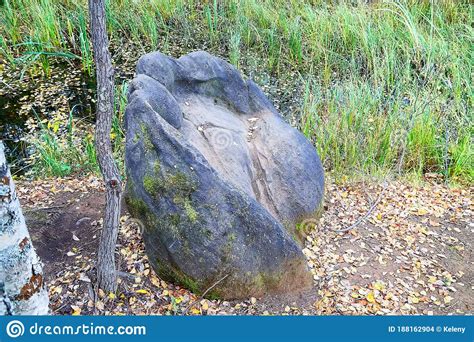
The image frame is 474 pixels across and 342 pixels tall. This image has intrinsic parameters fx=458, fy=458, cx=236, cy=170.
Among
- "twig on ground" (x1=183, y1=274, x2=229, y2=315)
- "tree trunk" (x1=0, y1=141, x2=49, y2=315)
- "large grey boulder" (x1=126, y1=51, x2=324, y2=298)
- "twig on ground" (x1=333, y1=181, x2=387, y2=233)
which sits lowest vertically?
"twig on ground" (x1=333, y1=181, x2=387, y2=233)

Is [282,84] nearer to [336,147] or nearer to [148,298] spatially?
[336,147]

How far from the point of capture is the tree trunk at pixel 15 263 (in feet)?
4.43

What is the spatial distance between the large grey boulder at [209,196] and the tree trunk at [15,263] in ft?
2.78

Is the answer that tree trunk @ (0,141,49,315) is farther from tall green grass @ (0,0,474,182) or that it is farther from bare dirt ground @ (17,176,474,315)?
tall green grass @ (0,0,474,182)

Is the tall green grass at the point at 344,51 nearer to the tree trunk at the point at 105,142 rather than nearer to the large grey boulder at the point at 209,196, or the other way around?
the large grey boulder at the point at 209,196

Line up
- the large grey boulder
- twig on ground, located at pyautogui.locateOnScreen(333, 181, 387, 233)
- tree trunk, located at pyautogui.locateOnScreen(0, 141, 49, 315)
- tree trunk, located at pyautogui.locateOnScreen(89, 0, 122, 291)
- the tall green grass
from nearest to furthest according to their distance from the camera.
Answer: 1. tree trunk, located at pyautogui.locateOnScreen(0, 141, 49, 315)
2. tree trunk, located at pyautogui.locateOnScreen(89, 0, 122, 291)
3. the large grey boulder
4. twig on ground, located at pyautogui.locateOnScreen(333, 181, 387, 233)
5. the tall green grass

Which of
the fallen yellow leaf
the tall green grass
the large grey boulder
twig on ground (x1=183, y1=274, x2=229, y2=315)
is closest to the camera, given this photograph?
the large grey boulder

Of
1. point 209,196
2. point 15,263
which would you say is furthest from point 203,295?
point 15,263

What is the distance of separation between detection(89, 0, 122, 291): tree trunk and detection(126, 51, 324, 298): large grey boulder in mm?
155

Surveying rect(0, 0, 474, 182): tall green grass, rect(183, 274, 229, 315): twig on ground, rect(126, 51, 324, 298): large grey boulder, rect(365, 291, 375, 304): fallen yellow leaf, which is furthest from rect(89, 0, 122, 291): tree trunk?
rect(0, 0, 474, 182): tall green grass

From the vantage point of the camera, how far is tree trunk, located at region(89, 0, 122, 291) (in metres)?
1.96

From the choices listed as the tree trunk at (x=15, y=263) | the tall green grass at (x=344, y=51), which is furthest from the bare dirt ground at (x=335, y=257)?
the tree trunk at (x=15, y=263)

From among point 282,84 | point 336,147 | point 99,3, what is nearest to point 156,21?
point 282,84

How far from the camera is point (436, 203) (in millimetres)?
3568
